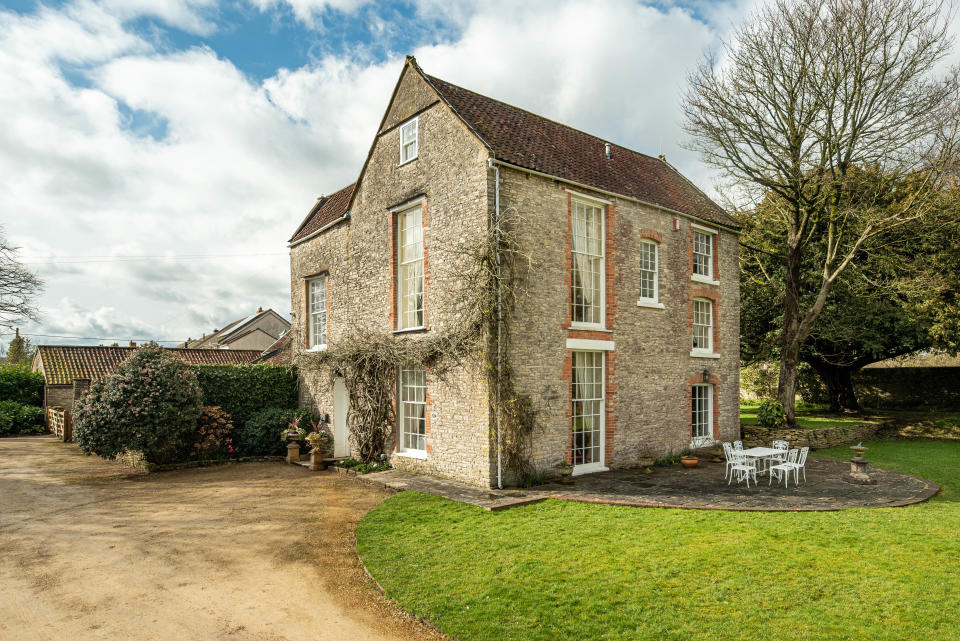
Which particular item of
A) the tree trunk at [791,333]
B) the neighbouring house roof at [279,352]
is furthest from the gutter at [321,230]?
the tree trunk at [791,333]

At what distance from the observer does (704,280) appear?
17531mm

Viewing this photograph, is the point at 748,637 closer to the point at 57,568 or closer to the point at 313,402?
the point at 57,568

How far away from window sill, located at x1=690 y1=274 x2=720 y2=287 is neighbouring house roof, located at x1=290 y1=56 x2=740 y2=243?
5.93 ft

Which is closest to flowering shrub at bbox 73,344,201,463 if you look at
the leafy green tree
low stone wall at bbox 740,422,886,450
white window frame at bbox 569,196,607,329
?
white window frame at bbox 569,196,607,329

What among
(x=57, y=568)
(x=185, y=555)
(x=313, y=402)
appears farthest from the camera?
(x=313, y=402)

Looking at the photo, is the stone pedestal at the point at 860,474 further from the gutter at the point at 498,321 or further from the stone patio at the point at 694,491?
the gutter at the point at 498,321

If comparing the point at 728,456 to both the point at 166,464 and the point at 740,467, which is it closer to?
the point at 740,467

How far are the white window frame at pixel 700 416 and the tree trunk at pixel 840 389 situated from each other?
1405 centimetres

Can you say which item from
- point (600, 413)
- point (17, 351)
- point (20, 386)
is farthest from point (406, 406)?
point (17, 351)

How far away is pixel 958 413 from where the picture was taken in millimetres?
26062

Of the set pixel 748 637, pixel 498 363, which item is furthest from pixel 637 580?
pixel 498 363

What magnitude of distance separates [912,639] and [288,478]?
1284 centimetres

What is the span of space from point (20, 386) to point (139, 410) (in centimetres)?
2221

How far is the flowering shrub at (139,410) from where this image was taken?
14.5 metres
